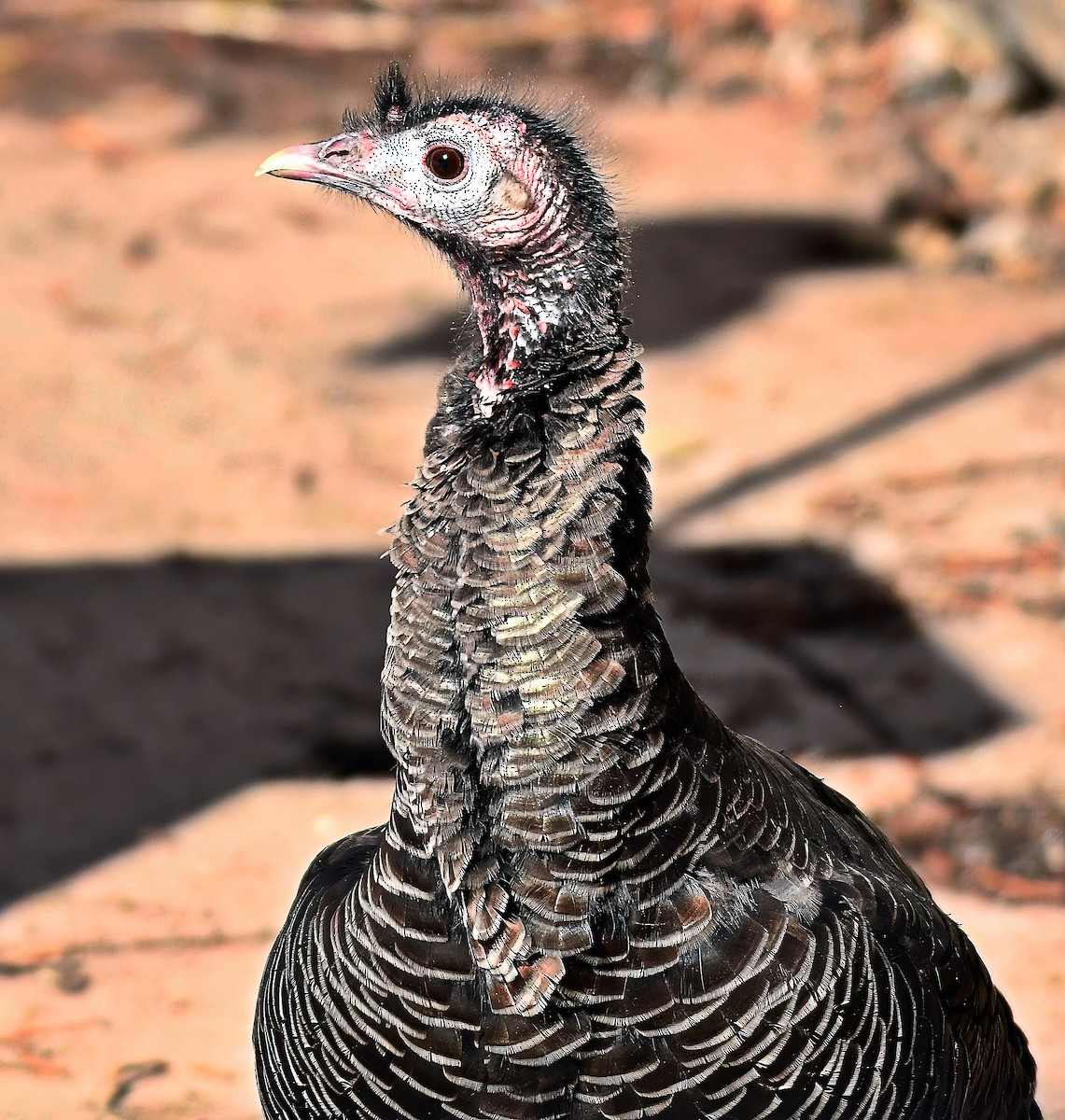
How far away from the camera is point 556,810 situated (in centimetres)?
258

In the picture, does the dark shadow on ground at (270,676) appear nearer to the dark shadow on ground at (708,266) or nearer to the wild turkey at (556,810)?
the dark shadow on ground at (708,266)

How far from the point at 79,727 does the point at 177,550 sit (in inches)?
40.4

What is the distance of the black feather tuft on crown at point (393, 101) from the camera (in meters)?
2.89

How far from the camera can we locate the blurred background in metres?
4.60

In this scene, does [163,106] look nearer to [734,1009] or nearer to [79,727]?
[79,727]

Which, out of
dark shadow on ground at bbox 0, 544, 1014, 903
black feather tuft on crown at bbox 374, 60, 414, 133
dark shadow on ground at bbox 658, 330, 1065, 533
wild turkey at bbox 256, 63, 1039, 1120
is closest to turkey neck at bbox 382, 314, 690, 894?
wild turkey at bbox 256, 63, 1039, 1120

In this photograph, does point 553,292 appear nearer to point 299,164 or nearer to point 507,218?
point 507,218

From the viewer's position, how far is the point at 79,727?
525cm

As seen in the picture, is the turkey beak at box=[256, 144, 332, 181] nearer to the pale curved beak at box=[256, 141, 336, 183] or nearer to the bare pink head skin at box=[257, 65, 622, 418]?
the pale curved beak at box=[256, 141, 336, 183]

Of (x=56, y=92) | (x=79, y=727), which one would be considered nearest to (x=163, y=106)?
(x=56, y=92)

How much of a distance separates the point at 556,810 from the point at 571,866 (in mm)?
101

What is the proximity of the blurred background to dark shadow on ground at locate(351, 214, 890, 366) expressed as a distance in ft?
0.08

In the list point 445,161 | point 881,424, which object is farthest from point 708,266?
point 445,161

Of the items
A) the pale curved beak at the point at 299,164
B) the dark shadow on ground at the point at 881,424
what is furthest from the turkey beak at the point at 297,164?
the dark shadow on ground at the point at 881,424
